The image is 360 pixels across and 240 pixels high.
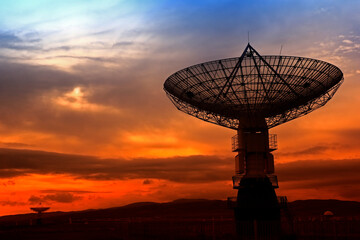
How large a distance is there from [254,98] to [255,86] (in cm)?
142

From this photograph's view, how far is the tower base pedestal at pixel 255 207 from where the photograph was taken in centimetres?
3722

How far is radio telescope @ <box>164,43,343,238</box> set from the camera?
3888 cm

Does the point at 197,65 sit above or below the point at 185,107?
above

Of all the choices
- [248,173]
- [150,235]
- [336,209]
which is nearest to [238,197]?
[248,173]

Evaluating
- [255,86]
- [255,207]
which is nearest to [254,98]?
[255,86]

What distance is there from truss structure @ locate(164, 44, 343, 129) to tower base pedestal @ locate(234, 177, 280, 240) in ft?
20.6

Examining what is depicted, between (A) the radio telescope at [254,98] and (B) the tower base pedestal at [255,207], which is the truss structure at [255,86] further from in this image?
(B) the tower base pedestal at [255,207]

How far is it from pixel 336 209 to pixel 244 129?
90982 millimetres

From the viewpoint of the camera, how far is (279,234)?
A: 3684 centimetres

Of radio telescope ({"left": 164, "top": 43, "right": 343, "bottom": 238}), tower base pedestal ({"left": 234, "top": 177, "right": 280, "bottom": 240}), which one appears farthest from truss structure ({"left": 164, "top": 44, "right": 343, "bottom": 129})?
tower base pedestal ({"left": 234, "top": 177, "right": 280, "bottom": 240})

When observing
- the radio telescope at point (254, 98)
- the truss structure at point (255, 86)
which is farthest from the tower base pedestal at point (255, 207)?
the truss structure at point (255, 86)

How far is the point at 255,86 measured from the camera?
3944cm

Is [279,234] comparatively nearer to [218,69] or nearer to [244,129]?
[244,129]

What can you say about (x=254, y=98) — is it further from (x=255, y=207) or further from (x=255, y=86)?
(x=255, y=207)
